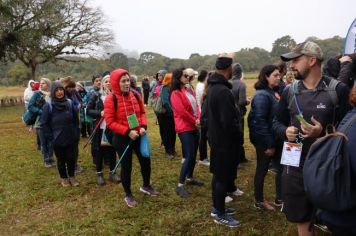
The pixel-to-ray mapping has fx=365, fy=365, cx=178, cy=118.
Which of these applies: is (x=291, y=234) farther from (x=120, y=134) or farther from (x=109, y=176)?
(x=109, y=176)

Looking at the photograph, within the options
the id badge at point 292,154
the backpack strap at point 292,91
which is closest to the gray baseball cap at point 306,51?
the backpack strap at point 292,91

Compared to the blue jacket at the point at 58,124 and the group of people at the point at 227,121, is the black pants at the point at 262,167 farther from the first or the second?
the blue jacket at the point at 58,124

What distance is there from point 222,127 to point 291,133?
1.29 m

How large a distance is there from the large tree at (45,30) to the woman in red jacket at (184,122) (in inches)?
866

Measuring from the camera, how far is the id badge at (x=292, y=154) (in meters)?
3.14

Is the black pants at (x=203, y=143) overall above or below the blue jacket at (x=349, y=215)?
below

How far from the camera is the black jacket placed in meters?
4.30

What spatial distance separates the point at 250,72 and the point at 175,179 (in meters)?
52.0

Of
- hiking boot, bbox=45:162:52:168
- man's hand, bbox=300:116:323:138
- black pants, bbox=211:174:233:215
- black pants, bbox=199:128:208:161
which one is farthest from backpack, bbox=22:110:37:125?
man's hand, bbox=300:116:323:138

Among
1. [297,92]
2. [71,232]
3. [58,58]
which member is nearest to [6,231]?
[71,232]

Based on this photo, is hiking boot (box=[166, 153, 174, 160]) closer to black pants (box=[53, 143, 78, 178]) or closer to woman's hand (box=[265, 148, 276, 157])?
black pants (box=[53, 143, 78, 178])

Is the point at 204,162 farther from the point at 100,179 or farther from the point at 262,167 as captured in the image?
the point at 262,167

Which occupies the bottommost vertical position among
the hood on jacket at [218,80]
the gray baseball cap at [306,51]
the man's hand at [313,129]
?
the man's hand at [313,129]

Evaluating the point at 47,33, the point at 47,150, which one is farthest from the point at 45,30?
the point at 47,150
